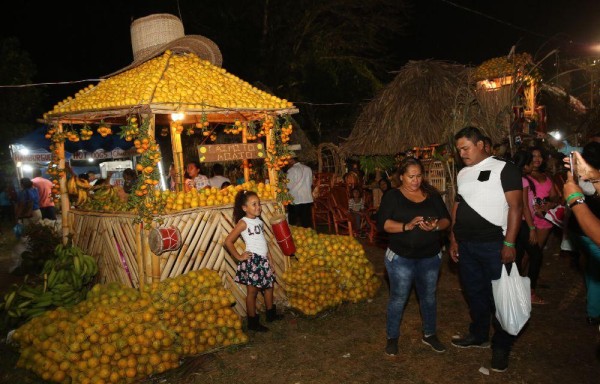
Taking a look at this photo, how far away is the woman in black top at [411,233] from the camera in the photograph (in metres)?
4.18

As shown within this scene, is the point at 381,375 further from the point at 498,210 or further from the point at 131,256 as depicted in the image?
the point at 131,256

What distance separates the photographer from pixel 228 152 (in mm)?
5824

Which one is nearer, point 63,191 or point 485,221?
point 485,221

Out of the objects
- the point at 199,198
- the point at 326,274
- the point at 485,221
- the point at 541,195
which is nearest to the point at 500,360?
the point at 485,221

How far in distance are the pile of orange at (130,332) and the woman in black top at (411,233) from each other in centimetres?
208

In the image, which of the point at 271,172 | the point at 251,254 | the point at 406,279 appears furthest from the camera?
the point at 271,172

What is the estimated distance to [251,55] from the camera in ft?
70.3

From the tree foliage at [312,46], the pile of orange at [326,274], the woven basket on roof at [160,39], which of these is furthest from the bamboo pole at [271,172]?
the tree foliage at [312,46]

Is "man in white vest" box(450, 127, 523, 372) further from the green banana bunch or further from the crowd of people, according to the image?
the green banana bunch

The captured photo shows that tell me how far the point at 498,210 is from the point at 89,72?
32.0 meters

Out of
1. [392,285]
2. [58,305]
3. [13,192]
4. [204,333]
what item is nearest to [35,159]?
[13,192]

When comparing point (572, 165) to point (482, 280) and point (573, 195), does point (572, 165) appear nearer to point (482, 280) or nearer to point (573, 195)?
point (573, 195)

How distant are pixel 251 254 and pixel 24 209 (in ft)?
32.7

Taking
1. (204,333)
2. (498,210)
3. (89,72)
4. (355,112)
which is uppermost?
(89,72)
